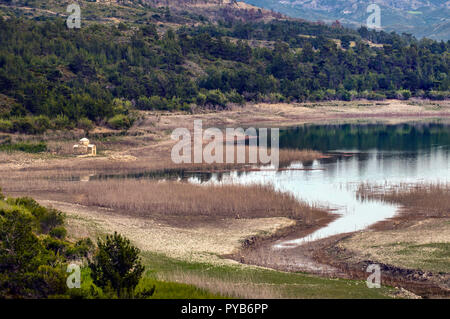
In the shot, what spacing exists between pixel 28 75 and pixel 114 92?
63.4 feet

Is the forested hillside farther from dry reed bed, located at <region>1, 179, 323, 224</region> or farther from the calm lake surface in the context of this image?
the calm lake surface

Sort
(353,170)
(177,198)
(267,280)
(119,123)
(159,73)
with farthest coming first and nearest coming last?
(159,73), (119,123), (353,170), (177,198), (267,280)

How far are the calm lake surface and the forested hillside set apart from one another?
23103 mm

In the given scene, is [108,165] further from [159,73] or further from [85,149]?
[159,73]

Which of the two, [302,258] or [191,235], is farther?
[191,235]

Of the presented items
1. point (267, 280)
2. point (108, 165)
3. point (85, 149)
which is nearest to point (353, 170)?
point (108, 165)

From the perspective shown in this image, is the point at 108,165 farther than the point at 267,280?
Yes

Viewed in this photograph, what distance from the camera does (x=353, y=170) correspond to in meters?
53.1

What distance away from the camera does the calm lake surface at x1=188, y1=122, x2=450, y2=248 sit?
37812 millimetres

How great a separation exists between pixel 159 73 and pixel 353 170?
67491mm

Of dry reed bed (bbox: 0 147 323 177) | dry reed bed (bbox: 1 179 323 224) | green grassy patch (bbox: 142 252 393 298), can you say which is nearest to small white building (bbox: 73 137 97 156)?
dry reed bed (bbox: 0 147 323 177)

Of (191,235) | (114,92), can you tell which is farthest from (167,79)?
Answer: (191,235)

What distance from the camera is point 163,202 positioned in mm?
38781

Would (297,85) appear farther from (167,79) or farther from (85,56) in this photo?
(85,56)
